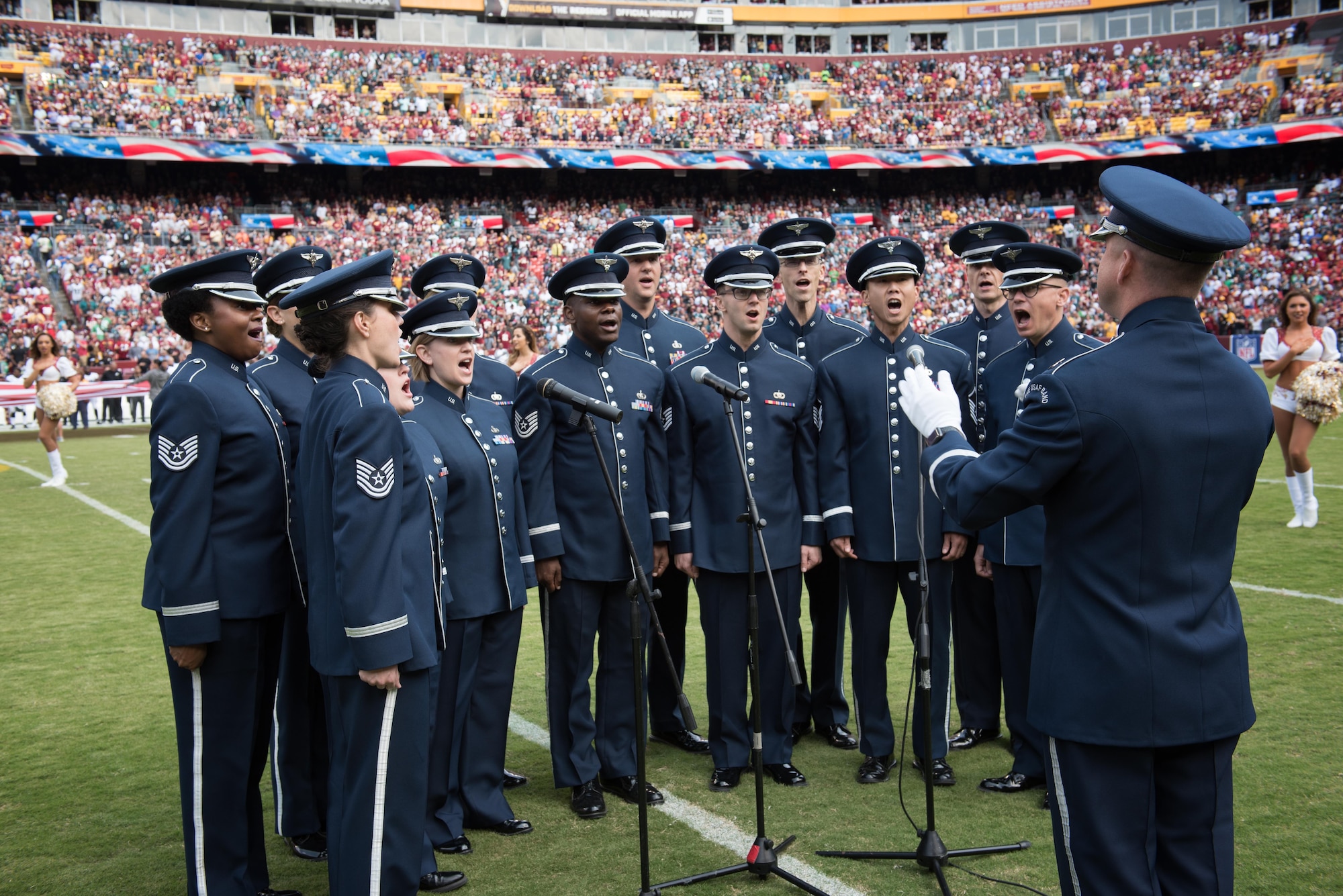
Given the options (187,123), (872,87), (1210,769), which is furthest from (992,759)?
(872,87)

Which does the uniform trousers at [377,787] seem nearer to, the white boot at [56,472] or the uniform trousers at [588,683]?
the uniform trousers at [588,683]

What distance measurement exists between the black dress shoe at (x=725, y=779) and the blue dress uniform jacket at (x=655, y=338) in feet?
7.10

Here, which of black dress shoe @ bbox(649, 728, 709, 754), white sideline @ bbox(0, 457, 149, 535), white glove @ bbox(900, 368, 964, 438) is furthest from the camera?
white sideline @ bbox(0, 457, 149, 535)

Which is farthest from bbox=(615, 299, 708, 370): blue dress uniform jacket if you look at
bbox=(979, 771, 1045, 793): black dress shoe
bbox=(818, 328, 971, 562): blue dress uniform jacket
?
bbox=(979, 771, 1045, 793): black dress shoe

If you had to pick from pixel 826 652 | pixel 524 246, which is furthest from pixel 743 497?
pixel 524 246

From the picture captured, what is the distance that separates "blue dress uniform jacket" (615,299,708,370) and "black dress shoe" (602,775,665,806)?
2197mm

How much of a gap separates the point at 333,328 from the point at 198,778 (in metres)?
1.60

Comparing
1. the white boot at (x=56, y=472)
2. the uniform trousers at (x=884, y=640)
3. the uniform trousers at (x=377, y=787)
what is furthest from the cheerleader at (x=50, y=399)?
the uniform trousers at (x=377, y=787)

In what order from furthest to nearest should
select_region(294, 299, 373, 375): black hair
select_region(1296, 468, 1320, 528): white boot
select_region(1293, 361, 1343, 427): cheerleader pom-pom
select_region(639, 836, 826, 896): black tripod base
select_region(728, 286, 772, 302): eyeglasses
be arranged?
select_region(1296, 468, 1320, 528): white boot → select_region(1293, 361, 1343, 427): cheerleader pom-pom → select_region(728, 286, 772, 302): eyeglasses → select_region(639, 836, 826, 896): black tripod base → select_region(294, 299, 373, 375): black hair

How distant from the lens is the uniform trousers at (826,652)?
5480mm

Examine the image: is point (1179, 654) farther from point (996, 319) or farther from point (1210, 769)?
point (996, 319)

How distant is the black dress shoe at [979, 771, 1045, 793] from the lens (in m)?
4.67

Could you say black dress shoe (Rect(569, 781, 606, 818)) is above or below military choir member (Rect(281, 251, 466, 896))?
below

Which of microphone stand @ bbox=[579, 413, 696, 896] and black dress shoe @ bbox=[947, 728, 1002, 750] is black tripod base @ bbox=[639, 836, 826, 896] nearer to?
microphone stand @ bbox=[579, 413, 696, 896]
